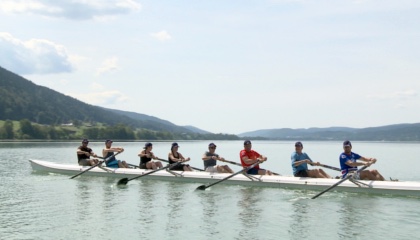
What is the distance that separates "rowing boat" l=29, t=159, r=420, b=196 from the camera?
17984mm

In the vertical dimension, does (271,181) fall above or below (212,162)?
below

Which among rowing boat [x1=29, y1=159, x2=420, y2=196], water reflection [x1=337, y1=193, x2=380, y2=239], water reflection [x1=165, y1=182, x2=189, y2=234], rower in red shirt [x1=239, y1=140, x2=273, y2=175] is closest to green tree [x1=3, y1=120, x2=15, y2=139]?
rowing boat [x1=29, y1=159, x2=420, y2=196]

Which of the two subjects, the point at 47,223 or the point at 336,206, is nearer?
the point at 47,223

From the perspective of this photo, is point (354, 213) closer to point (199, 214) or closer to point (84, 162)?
point (199, 214)

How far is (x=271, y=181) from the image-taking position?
20.6 metres

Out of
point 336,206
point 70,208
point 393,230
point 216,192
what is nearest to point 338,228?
point 393,230

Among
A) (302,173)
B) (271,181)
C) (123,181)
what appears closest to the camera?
(302,173)

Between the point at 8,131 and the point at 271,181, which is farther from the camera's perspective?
the point at 8,131

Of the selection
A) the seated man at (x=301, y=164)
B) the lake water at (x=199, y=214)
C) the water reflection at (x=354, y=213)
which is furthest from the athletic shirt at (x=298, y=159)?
the water reflection at (x=354, y=213)

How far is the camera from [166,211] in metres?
15.9

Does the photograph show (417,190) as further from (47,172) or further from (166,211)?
(47,172)

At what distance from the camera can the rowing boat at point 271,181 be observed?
18.0 m

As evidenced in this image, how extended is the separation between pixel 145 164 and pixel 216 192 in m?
6.16

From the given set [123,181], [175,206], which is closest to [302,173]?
[175,206]
